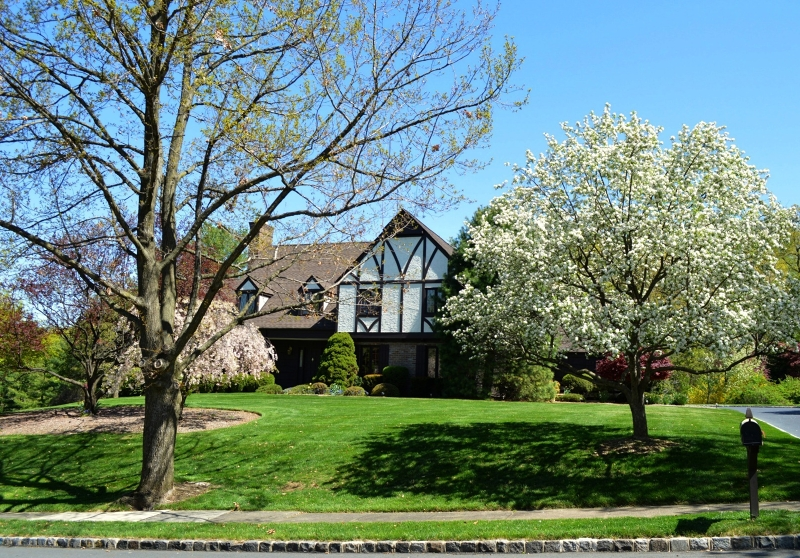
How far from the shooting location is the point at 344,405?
24.5m

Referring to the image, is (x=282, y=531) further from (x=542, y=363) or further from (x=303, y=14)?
(x=303, y=14)

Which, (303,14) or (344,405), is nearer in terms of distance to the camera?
(303,14)

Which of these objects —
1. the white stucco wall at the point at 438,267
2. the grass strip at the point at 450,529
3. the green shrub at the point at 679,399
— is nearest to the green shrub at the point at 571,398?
the green shrub at the point at 679,399

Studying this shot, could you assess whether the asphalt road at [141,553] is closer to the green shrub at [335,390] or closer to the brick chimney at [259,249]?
the brick chimney at [259,249]

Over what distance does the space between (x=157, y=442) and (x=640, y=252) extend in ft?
32.5

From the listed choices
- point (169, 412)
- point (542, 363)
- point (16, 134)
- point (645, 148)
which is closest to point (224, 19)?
point (16, 134)

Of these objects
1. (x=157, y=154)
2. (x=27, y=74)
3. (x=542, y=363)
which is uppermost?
(x=27, y=74)

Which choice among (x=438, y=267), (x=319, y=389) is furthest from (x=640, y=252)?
(x=319, y=389)

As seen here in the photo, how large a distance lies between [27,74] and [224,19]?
400cm

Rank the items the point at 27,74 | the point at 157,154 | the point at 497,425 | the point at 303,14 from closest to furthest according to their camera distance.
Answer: the point at 303,14
the point at 27,74
the point at 157,154
the point at 497,425

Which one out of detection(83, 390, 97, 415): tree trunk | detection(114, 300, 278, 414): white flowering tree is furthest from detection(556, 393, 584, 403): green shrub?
detection(83, 390, 97, 415): tree trunk

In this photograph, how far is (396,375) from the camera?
1307 inches

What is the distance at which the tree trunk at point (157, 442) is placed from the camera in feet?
44.7

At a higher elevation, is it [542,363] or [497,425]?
[542,363]
